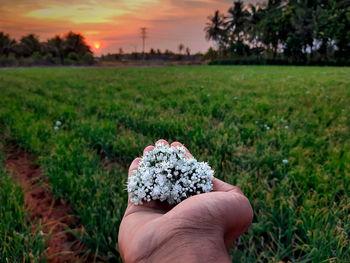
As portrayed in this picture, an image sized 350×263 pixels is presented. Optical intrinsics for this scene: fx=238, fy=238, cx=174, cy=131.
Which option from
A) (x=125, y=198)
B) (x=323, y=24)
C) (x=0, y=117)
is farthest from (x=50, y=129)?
(x=323, y=24)

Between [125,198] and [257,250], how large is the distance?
4.14 feet

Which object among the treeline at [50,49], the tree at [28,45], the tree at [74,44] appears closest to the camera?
the treeline at [50,49]

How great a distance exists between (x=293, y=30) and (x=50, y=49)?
180 feet

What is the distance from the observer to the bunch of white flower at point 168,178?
1.56 meters

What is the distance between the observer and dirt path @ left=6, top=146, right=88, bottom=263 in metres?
1.92

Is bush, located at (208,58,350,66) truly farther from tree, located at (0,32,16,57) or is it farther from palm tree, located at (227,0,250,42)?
tree, located at (0,32,16,57)

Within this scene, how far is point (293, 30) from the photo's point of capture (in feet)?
156

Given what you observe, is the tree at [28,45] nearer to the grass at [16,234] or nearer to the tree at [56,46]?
the tree at [56,46]

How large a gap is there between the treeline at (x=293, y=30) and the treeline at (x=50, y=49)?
36245 millimetres

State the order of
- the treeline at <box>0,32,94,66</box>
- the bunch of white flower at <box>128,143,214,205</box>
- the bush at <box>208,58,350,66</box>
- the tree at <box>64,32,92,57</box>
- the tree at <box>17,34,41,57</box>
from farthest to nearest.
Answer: the tree at <box>64,32,92,57</box>
the tree at <box>17,34,41,57</box>
the treeline at <box>0,32,94,66</box>
the bush at <box>208,58,350,66</box>
the bunch of white flower at <box>128,143,214,205</box>

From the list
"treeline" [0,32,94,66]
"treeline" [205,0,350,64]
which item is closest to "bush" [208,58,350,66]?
"treeline" [205,0,350,64]

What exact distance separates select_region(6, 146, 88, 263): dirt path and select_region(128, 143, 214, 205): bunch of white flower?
83 cm

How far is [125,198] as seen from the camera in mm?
2340

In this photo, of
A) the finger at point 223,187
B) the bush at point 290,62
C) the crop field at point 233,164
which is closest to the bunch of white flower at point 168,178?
the finger at point 223,187
